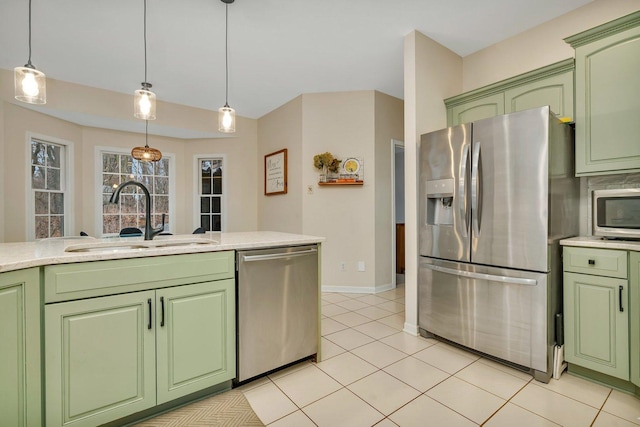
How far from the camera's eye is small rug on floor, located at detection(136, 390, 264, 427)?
5.12 ft

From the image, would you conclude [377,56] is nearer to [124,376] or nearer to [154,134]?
[124,376]

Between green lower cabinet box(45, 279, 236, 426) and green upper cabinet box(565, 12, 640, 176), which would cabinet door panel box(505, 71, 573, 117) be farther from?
green lower cabinet box(45, 279, 236, 426)

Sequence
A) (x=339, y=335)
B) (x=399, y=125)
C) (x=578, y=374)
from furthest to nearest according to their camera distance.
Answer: (x=399, y=125)
(x=339, y=335)
(x=578, y=374)

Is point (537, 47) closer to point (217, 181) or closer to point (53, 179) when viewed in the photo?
point (217, 181)

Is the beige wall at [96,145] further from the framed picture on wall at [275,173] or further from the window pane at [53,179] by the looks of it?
the framed picture on wall at [275,173]

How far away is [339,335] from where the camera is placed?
8.79 ft

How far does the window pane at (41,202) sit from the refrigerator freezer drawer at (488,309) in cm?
480

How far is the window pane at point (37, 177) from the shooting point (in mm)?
3770

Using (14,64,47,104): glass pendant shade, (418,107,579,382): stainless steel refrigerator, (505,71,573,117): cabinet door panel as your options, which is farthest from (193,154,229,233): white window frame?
(505,71,573,117): cabinet door panel

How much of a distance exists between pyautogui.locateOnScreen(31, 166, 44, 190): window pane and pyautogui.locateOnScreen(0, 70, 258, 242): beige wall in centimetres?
19

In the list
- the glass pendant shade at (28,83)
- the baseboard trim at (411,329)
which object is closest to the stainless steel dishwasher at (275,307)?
the baseboard trim at (411,329)

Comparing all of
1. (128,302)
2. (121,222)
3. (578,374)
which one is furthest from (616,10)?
(121,222)

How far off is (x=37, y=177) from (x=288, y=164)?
3296 millimetres

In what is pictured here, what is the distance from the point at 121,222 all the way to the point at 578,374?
5878mm
